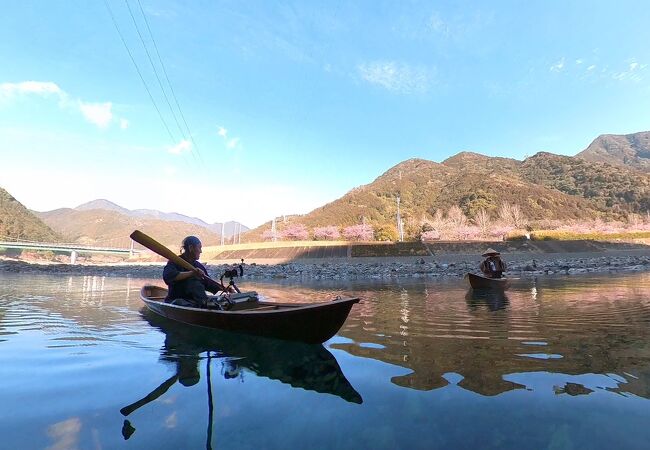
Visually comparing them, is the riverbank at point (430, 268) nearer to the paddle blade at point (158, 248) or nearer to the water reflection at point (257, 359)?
the water reflection at point (257, 359)

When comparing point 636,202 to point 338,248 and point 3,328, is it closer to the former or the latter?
point 338,248

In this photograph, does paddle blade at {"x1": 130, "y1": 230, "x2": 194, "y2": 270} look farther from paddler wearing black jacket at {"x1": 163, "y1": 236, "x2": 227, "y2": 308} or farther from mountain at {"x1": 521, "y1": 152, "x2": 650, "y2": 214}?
mountain at {"x1": 521, "y1": 152, "x2": 650, "y2": 214}

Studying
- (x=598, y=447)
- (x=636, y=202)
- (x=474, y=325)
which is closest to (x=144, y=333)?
(x=474, y=325)

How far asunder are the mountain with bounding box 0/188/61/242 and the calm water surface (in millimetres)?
110073

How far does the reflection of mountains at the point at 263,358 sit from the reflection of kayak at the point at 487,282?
1137cm

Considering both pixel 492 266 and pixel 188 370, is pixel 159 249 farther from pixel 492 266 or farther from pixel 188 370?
pixel 492 266

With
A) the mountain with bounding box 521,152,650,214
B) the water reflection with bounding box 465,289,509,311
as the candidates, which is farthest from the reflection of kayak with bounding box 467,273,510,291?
the mountain with bounding box 521,152,650,214

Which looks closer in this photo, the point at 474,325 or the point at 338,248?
the point at 474,325

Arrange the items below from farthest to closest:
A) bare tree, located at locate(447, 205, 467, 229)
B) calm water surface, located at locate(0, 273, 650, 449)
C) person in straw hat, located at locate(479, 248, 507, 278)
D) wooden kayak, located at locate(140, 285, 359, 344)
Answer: bare tree, located at locate(447, 205, 467, 229), person in straw hat, located at locate(479, 248, 507, 278), wooden kayak, located at locate(140, 285, 359, 344), calm water surface, located at locate(0, 273, 650, 449)

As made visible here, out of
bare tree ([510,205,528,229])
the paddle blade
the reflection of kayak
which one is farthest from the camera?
bare tree ([510,205,528,229])

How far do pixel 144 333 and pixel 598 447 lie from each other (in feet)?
26.6

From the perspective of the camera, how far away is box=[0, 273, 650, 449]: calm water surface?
10.7ft

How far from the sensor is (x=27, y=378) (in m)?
4.88

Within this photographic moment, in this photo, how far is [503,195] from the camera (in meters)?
97.2
